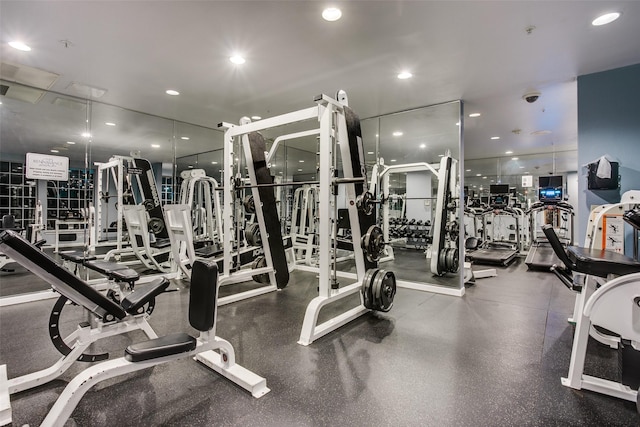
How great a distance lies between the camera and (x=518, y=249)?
25.5ft

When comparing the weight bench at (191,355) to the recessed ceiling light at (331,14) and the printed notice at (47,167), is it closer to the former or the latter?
the recessed ceiling light at (331,14)

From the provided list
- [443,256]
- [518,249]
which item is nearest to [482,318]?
[443,256]

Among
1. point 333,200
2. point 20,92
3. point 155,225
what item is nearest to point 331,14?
point 333,200

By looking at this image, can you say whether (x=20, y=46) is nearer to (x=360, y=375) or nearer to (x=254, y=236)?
(x=254, y=236)

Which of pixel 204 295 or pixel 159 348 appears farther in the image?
pixel 204 295

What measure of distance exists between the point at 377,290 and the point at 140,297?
2061mm

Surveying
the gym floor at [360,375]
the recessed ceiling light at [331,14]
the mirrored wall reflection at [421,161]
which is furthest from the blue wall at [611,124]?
the recessed ceiling light at [331,14]

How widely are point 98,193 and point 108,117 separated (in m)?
1.27

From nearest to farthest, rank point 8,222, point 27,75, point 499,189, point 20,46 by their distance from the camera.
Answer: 1. point 20,46
2. point 27,75
3. point 8,222
4. point 499,189

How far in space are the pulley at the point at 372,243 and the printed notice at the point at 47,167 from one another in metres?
4.38

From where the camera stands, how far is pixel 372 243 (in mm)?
3221

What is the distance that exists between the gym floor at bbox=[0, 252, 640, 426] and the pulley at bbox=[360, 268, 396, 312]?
0.66ft

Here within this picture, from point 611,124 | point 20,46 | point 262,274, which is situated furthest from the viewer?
point 262,274

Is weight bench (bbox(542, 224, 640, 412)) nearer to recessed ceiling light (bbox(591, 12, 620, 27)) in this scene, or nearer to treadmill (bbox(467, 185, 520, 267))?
recessed ceiling light (bbox(591, 12, 620, 27))
